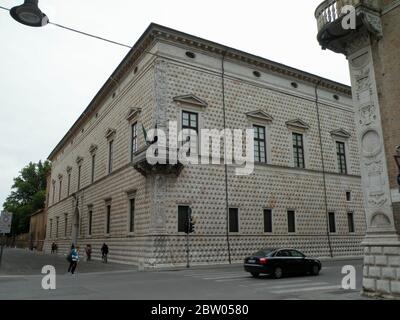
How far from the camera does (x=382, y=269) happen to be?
396 inches

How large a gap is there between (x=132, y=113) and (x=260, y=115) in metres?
9.16

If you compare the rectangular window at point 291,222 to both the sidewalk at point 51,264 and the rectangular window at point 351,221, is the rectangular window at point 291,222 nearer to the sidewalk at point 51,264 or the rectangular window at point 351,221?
the rectangular window at point 351,221

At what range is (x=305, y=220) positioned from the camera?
2877 cm

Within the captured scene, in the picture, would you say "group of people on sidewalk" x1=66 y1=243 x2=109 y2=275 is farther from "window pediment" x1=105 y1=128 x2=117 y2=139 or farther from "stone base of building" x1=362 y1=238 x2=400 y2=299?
"stone base of building" x1=362 y1=238 x2=400 y2=299

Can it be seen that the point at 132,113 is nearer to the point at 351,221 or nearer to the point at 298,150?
the point at 298,150

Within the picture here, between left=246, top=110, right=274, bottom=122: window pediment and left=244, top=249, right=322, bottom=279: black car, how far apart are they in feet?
41.6

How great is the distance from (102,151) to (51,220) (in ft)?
77.8

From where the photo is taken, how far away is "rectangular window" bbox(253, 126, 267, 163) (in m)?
27.7

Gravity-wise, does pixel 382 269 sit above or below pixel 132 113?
below

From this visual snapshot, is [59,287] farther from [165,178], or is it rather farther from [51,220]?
[51,220]

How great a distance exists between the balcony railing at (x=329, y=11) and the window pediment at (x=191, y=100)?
13027mm
